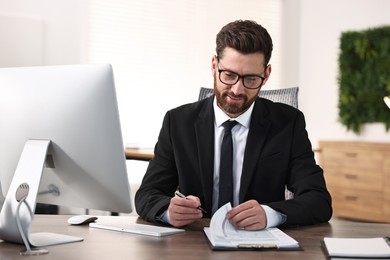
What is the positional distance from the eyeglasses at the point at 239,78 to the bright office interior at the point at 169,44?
3.46 metres

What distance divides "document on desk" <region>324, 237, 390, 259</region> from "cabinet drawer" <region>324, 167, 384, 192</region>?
426cm

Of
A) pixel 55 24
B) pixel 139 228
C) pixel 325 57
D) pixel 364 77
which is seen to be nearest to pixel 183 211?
pixel 139 228

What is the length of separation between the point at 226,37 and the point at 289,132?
397 millimetres

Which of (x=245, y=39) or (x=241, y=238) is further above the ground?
(x=245, y=39)

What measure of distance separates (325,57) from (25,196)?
17.5 feet

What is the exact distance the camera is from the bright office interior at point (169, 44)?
17.3 feet

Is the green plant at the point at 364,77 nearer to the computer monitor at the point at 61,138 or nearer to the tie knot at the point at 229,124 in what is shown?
the tie knot at the point at 229,124

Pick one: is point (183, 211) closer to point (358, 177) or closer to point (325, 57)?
point (358, 177)

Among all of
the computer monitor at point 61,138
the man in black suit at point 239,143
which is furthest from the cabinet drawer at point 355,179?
the computer monitor at point 61,138

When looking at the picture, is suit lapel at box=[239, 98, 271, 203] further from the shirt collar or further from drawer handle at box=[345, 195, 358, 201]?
drawer handle at box=[345, 195, 358, 201]

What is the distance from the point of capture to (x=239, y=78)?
6.59ft

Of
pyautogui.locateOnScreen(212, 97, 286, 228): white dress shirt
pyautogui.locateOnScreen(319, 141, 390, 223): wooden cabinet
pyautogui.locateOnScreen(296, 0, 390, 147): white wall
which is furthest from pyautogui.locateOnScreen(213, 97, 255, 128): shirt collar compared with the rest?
pyautogui.locateOnScreen(296, 0, 390, 147): white wall

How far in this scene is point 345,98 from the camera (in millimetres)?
6152

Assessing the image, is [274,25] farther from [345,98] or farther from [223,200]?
[223,200]
